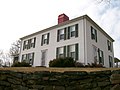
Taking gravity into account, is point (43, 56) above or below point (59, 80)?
above

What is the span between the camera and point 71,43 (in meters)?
18.8

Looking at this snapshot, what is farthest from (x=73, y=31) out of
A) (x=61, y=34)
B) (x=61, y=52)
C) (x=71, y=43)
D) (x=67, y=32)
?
(x=61, y=52)

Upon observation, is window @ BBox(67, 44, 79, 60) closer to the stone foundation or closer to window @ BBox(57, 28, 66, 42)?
window @ BBox(57, 28, 66, 42)

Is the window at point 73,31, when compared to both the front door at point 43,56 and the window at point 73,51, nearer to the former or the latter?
the window at point 73,51

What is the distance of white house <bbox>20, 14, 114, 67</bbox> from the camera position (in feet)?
59.6

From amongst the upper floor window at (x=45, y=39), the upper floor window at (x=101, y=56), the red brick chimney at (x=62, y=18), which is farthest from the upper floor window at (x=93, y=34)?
the upper floor window at (x=45, y=39)

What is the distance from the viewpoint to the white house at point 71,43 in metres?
18.2

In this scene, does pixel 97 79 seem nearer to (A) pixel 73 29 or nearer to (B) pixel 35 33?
(A) pixel 73 29

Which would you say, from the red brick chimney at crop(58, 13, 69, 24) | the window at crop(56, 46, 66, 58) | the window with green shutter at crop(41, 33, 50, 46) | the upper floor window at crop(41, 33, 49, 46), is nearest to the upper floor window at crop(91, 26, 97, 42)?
the window at crop(56, 46, 66, 58)

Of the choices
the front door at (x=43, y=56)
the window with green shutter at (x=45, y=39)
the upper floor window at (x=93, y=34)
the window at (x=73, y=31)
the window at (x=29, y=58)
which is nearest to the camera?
the window at (x=73, y=31)

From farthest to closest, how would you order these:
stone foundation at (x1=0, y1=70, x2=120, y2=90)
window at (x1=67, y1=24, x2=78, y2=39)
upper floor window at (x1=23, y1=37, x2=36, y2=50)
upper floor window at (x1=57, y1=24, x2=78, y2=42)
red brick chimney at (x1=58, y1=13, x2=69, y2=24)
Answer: upper floor window at (x1=23, y1=37, x2=36, y2=50) < red brick chimney at (x1=58, y1=13, x2=69, y2=24) < upper floor window at (x1=57, y1=24, x2=78, y2=42) < window at (x1=67, y1=24, x2=78, y2=39) < stone foundation at (x1=0, y1=70, x2=120, y2=90)

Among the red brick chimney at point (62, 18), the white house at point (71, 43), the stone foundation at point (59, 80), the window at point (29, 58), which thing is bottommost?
the stone foundation at point (59, 80)

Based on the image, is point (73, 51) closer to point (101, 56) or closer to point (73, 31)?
point (73, 31)

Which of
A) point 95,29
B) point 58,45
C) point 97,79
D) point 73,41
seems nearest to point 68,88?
point 97,79
